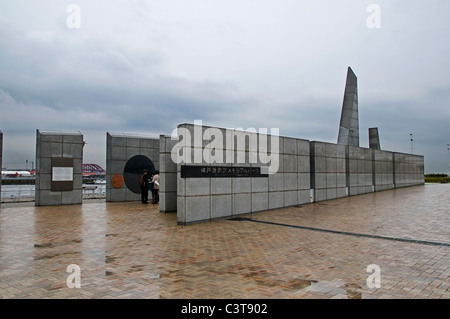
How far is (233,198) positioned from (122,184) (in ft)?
30.7

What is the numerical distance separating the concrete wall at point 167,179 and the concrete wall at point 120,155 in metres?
5.93

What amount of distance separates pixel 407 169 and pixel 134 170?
80.3 ft

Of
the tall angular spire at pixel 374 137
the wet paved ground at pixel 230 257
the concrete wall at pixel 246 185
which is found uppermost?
the tall angular spire at pixel 374 137

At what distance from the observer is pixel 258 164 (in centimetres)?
1372

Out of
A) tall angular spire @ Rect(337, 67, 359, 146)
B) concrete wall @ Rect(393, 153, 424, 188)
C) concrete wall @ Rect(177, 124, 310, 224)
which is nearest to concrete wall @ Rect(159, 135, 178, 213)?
concrete wall @ Rect(177, 124, 310, 224)

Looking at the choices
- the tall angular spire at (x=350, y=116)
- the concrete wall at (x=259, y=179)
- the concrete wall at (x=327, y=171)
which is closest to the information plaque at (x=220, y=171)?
the concrete wall at (x=259, y=179)

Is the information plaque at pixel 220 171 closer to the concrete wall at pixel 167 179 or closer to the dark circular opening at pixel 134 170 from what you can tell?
the concrete wall at pixel 167 179

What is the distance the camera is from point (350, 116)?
2777 centimetres

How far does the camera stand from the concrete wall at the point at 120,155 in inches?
754

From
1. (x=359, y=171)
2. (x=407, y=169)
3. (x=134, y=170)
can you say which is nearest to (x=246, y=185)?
(x=134, y=170)

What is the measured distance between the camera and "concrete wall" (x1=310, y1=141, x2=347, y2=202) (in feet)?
57.1

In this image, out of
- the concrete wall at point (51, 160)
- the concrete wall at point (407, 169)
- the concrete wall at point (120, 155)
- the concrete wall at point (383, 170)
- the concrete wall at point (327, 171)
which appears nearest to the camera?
the concrete wall at point (51, 160)

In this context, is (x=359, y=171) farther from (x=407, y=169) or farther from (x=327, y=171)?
(x=407, y=169)
